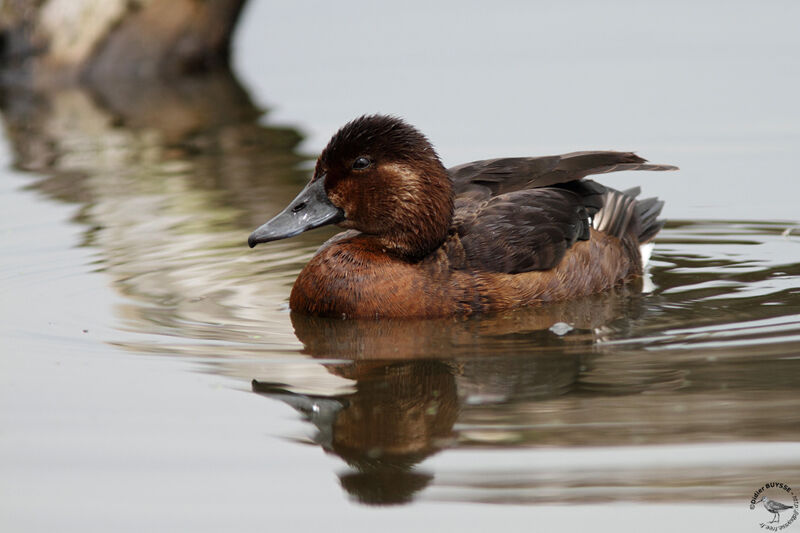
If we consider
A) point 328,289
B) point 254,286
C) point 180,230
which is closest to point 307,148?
point 180,230

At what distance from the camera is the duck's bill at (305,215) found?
777cm

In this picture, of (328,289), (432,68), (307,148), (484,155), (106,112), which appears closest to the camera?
(328,289)

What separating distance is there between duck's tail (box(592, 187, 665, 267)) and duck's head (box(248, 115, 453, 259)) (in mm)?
1377

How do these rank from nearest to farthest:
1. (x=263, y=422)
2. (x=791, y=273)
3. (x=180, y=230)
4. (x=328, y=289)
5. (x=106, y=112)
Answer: (x=263, y=422), (x=328, y=289), (x=791, y=273), (x=180, y=230), (x=106, y=112)

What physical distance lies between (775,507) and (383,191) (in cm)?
356

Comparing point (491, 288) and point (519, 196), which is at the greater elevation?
point (519, 196)

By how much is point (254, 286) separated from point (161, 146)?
5.47 metres

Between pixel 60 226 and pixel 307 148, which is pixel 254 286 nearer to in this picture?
pixel 60 226

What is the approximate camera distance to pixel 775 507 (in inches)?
191

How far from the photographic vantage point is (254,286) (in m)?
8.64

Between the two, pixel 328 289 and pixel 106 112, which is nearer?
pixel 328 289
